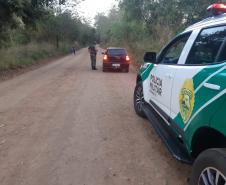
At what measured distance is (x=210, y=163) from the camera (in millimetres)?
3352

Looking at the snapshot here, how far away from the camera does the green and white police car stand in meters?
3.38

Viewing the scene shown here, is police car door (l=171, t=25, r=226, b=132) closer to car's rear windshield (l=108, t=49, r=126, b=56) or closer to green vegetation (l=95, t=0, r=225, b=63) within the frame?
green vegetation (l=95, t=0, r=225, b=63)

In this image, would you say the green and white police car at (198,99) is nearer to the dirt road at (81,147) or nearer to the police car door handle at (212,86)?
the police car door handle at (212,86)

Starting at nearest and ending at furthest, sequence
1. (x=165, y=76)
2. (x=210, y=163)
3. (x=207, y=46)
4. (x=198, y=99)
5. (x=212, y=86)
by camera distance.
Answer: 1. (x=210, y=163)
2. (x=212, y=86)
3. (x=198, y=99)
4. (x=207, y=46)
5. (x=165, y=76)

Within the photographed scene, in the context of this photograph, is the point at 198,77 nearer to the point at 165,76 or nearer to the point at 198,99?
the point at 198,99

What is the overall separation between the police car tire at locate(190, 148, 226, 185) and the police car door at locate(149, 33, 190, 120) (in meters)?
1.64

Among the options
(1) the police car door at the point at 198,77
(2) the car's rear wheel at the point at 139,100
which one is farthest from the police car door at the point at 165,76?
(2) the car's rear wheel at the point at 139,100

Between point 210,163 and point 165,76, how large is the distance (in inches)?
89.2

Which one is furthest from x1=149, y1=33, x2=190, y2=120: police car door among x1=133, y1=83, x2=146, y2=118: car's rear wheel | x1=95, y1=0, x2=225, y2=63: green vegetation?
x1=95, y1=0, x2=225, y2=63: green vegetation

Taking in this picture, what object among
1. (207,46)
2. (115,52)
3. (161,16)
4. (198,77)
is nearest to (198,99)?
(198,77)

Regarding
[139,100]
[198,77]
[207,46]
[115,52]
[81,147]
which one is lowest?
[115,52]

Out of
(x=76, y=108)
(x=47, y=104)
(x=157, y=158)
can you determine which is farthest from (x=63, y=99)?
(x=157, y=158)

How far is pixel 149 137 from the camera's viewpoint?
259 inches

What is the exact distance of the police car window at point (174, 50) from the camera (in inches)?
208
